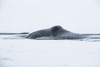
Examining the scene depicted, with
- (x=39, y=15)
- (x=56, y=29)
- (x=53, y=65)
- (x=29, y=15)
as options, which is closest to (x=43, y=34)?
(x=56, y=29)

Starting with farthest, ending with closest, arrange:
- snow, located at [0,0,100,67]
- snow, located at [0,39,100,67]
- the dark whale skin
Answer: the dark whale skin, snow, located at [0,0,100,67], snow, located at [0,39,100,67]

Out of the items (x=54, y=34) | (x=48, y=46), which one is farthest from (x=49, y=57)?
(x=54, y=34)

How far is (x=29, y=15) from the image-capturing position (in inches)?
2468

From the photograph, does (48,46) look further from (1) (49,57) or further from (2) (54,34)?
(2) (54,34)

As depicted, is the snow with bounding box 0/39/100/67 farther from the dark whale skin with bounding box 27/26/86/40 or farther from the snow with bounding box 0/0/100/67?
the dark whale skin with bounding box 27/26/86/40

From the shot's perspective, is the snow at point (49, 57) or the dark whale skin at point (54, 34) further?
the dark whale skin at point (54, 34)

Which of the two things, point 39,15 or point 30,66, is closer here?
point 30,66

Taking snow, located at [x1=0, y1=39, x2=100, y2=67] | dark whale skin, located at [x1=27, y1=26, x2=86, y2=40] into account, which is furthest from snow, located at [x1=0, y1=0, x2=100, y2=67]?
dark whale skin, located at [x1=27, y1=26, x2=86, y2=40]

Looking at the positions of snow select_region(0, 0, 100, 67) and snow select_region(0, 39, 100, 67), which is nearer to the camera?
snow select_region(0, 39, 100, 67)

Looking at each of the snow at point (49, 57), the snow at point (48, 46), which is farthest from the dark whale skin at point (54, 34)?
the snow at point (49, 57)

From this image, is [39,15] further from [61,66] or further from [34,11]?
[61,66]

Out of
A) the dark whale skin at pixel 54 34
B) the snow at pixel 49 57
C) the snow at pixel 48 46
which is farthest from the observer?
the dark whale skin at pixel 54 34

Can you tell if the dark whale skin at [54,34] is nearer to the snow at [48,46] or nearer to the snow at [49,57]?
the snow at [48,46]

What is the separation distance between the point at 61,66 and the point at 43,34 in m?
14.3
